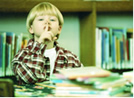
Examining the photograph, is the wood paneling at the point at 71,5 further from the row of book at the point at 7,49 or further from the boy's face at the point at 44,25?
the boy's face at the point at 44,25

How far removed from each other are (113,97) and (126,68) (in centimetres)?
145

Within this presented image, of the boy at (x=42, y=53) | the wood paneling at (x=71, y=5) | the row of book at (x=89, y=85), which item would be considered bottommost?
the row of book at (x=89, y=85)

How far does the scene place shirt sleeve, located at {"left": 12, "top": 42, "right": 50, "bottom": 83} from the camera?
1.16 metres

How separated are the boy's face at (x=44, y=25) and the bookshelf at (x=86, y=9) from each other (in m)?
0.38

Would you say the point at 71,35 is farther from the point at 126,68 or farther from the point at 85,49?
the point at 126,68

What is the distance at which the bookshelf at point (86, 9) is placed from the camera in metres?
1.69

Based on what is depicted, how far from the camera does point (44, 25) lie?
130cm

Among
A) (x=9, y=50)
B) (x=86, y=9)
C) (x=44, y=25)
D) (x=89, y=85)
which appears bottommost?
(x=89, y=85)

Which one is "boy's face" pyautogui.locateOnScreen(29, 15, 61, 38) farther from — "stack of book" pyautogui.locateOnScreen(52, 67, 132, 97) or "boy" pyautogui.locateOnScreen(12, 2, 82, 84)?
"stack of book" pyautogui.locateOnScreen(52, 67, 132, 97)

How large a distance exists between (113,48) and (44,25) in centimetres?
86

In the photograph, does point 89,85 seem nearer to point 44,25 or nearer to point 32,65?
point 32,65

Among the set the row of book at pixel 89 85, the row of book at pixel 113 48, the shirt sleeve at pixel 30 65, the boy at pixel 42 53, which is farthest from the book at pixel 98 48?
the row of book at pixel 89 85

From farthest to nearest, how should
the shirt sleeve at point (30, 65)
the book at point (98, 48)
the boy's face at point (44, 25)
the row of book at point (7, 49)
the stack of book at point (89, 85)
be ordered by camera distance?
the book at point (98, 48)
the row of book at point (7, 49)
the boy's face at point (44, 25)
the shirt sleeve at point (30, 65)
the stack of book at point (89, 85)

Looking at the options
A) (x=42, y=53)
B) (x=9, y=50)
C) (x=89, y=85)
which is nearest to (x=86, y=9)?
(x=9, y=50)
